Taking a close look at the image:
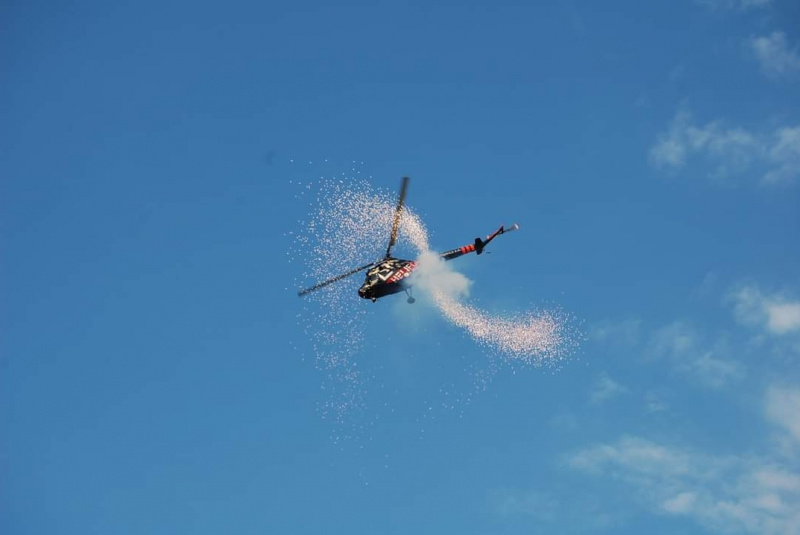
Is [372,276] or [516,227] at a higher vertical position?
[516,227]

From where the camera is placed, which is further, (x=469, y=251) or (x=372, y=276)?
(x=469, y=251)

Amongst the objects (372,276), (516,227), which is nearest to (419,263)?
(372,276)

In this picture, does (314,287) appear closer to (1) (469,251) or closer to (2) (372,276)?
(2) (372,276)

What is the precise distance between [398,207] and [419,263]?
7937 mm

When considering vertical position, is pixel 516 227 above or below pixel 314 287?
above

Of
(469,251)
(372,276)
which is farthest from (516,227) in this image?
(372,276)

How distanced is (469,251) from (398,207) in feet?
40.2

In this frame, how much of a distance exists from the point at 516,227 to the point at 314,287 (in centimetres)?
2734

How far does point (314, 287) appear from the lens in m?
95.6

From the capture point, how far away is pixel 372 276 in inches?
3684

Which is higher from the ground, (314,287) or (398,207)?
(398,207)

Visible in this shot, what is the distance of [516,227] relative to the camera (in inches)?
3907

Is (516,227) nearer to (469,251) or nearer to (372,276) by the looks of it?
(469,251)

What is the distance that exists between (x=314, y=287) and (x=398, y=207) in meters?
14.6
